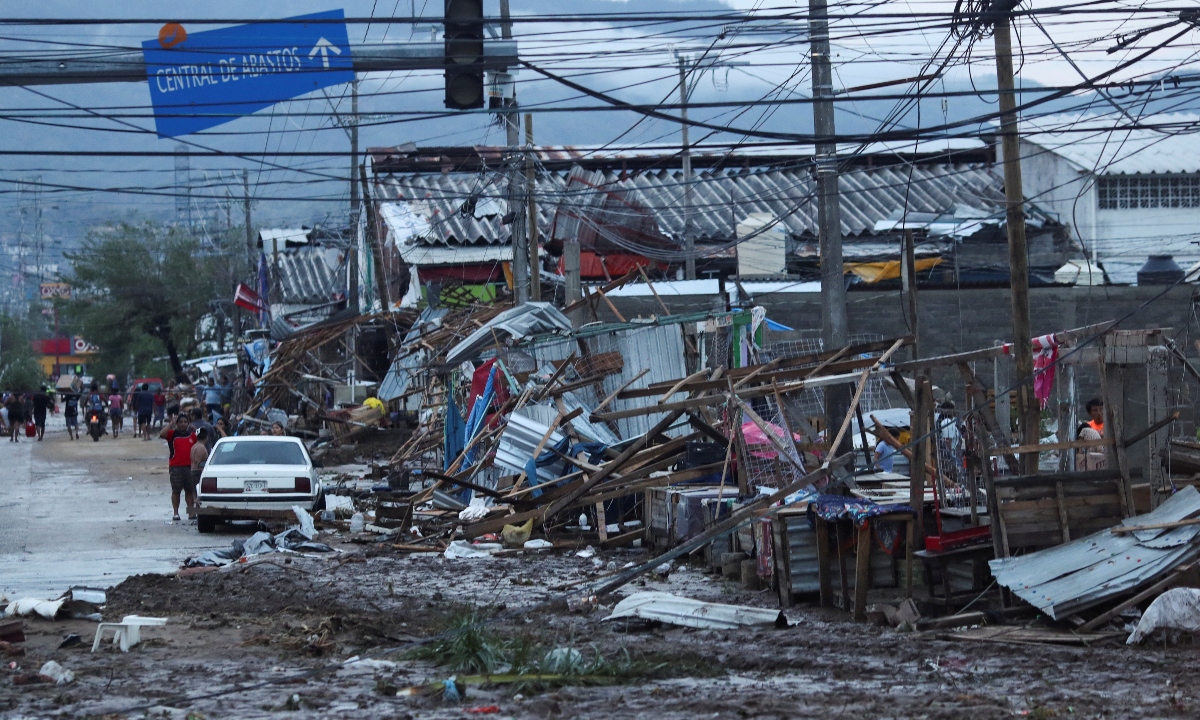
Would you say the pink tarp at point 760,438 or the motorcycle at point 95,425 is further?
the motorcycle at point 95,425

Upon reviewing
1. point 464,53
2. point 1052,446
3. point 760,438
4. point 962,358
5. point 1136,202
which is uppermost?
point 1136,202

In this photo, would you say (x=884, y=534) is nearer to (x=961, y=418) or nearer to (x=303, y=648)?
(x=961, y=418)

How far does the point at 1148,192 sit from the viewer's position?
36.3 meters

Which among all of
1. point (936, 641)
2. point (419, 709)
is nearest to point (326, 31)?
point (419, 709)

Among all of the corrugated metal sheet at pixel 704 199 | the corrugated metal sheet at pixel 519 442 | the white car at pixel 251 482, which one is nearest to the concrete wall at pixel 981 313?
the corrugated metal sheet at pixel 519 442

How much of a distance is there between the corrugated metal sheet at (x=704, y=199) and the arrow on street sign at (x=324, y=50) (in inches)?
893

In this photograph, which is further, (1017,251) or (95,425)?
(95,425)

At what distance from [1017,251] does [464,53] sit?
21.3 ft

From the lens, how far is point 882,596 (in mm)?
11453

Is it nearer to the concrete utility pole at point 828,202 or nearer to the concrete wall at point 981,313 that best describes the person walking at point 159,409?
the concrete wall at point 981,313

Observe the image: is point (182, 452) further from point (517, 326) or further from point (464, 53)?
point (464, 53)

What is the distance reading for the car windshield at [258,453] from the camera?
19.3m

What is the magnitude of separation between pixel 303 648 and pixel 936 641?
5.09 m

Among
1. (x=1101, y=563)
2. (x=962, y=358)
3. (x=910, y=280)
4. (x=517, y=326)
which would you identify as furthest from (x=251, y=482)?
(x=1101, y=563)
